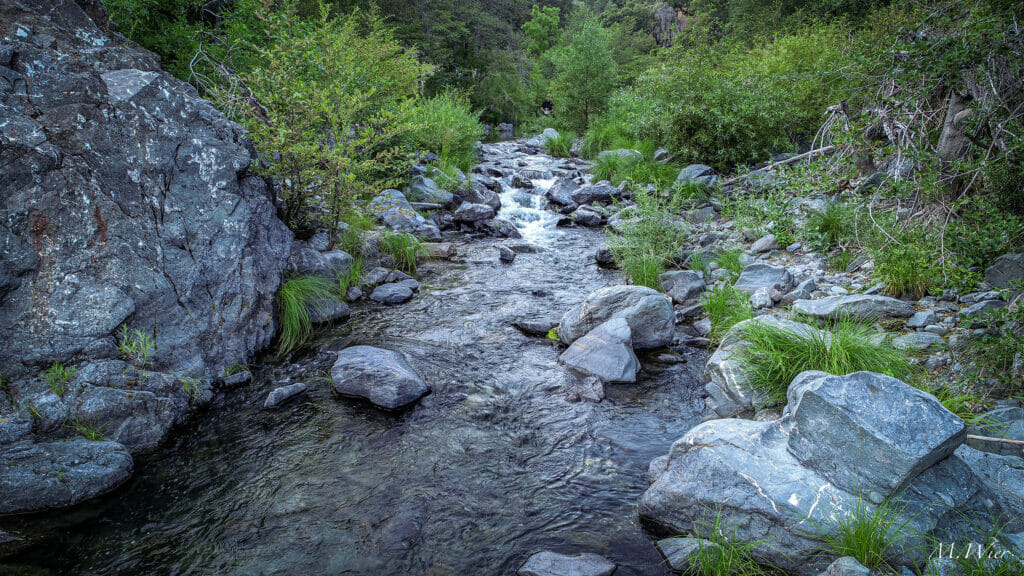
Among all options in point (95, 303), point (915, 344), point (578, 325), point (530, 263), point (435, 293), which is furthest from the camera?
point (530, 263)

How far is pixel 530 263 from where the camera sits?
9797 mm

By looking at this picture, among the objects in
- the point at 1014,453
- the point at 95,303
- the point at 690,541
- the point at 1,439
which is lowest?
the point at 690,541

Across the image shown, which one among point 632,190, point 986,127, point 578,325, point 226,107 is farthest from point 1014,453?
point 632,190

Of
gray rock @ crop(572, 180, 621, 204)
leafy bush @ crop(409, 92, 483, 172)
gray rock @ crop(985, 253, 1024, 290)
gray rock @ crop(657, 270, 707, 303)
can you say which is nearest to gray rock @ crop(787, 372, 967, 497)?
gray rock @ crop(985, 253, 1024, 290)

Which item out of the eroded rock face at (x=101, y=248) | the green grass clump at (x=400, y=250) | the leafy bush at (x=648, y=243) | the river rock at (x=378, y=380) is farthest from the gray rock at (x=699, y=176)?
the eroded rock face at (x=101, y=248)

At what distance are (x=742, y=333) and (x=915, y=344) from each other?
1.46 metres

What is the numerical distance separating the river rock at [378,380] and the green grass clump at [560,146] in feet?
55.1

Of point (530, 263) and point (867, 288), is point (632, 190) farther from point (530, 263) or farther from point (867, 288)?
point (867, 288)

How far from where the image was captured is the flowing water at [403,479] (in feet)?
11.0

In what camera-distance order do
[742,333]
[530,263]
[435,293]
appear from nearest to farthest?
[742,333] → [435,293] → [530,263]

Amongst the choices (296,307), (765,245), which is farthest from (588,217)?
(296,307)

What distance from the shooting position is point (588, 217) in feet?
40.7

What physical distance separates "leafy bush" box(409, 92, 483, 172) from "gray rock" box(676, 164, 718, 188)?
628 centimetres

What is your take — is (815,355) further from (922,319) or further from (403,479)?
(403,479)
